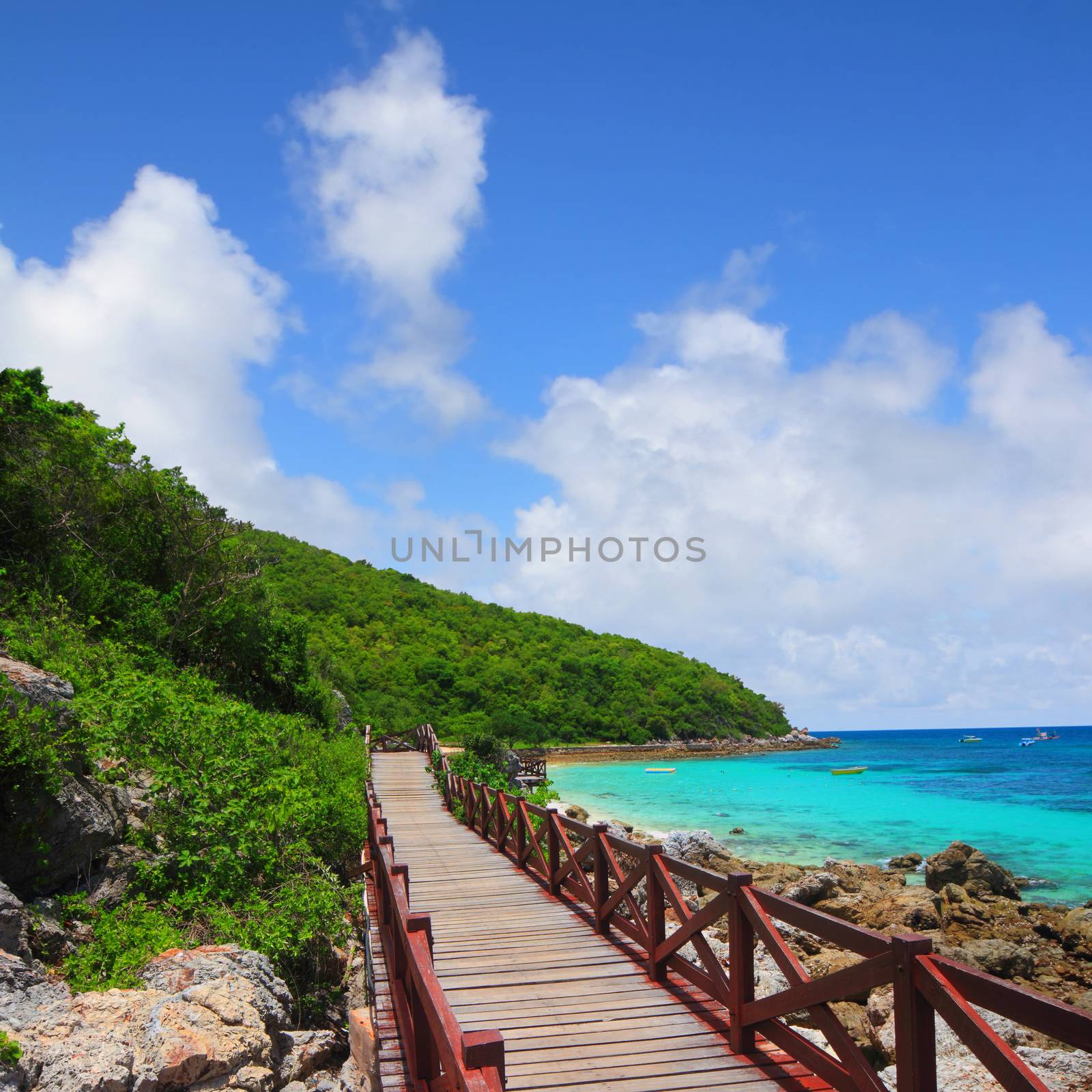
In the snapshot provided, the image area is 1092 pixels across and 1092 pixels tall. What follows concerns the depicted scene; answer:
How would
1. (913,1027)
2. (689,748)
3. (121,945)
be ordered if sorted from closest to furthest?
(913,1027), (121,945), (689,748)

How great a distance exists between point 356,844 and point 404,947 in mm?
10362

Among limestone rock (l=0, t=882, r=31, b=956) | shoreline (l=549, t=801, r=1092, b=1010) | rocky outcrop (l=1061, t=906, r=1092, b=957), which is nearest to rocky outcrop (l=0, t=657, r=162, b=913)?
limestone rock (l=0, t=882, r=31, b=956)

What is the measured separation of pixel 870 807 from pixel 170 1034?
45.9 metres

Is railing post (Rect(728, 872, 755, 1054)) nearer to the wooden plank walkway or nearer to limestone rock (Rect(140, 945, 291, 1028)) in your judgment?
the wooden plank walkway

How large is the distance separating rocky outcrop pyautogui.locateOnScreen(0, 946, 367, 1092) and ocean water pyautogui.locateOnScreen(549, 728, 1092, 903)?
21542 mm

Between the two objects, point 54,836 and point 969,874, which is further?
point 969,874

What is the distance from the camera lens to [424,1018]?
521cm

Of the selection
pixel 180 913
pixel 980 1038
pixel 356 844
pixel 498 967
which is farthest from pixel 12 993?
pixel 356 844

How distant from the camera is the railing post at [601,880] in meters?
8.46

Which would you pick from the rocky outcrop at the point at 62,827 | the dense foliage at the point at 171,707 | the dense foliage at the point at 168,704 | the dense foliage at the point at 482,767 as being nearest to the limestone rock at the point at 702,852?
the dense foliage at the point at 482,767

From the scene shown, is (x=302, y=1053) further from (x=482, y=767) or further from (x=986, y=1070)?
(x=482, y=767)

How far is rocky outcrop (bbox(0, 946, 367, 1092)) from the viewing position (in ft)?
16.5

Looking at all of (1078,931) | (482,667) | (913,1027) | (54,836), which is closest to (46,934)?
(54,836)

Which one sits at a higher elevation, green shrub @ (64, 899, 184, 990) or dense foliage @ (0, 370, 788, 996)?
dense foliage @ (0, 370, 788, 996)
